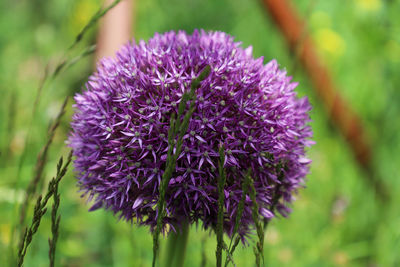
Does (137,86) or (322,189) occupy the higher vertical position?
(322,189)

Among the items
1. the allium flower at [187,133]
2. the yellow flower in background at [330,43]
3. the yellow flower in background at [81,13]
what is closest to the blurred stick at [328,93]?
the yellow flower in background at [330,43]

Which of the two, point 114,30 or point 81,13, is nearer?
point 114,30

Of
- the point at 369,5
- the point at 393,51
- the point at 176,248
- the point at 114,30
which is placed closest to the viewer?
the point at 176,248

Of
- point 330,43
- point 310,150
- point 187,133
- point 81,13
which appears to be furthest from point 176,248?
point 81,13

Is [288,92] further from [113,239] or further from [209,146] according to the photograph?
[113,239]

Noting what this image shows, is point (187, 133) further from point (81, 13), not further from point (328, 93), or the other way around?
point (81, 13)

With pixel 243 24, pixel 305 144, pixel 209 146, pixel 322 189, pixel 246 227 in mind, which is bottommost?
pixel 246 227

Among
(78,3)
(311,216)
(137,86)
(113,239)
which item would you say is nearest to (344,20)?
(311,216)
